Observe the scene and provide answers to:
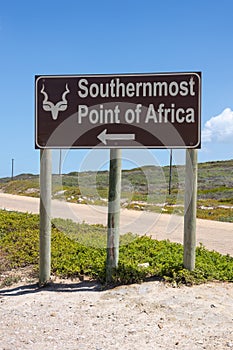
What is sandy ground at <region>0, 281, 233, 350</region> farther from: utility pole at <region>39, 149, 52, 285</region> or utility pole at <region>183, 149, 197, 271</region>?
utility pole at <region>183, 149, 197, 271</region>

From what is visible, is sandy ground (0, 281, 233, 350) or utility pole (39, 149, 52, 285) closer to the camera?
sandy ground (0, 281, 233, 350)

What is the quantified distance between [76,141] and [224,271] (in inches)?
115

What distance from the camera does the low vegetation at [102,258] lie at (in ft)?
22.4

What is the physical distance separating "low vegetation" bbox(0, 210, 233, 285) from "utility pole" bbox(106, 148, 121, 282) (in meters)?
0.16

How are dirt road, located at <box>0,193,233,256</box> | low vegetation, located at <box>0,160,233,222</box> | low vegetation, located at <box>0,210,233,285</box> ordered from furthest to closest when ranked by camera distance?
dirt road, located at <box>0,193,233,256</box>
low vegetation, located at <box>0,160,233,222</box>
low vegetation, located at <box>0,210,233,285</box>

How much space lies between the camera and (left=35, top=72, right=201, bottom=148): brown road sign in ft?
22.0

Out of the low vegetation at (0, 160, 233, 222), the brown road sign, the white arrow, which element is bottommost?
the low vegetation at (0, 160, 233, 222)

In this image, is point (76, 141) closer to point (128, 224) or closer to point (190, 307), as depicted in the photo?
point (190, 307)

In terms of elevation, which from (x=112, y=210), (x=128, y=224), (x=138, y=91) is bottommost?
(x=128, y=224)

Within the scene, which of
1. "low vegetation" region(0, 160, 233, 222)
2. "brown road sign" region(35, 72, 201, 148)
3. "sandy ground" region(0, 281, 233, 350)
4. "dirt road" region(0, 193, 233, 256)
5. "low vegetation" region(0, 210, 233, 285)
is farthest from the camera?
"dirt road" region(0, 193, 233, 256)

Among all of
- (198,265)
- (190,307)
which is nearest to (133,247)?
(198,265)

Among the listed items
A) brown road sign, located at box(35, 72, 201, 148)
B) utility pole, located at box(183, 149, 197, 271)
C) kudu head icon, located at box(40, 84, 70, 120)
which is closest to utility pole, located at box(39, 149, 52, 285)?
brown road sign, located at box(35, 72, 201, 148)

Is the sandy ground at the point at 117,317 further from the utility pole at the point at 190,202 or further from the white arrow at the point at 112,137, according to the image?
the white arrow at the point at 112,137

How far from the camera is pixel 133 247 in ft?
29.0
